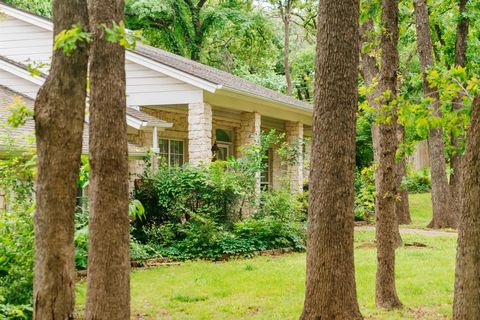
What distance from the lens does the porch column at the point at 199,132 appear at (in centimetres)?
1593

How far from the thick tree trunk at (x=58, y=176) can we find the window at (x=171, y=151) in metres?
12.9

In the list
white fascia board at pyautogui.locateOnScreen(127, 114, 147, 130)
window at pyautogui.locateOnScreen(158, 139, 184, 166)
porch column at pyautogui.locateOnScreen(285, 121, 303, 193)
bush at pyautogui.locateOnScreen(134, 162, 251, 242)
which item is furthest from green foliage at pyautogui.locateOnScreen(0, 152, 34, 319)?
porch column at pyautogui.locateOnScreen(285, 121, 303, 193)

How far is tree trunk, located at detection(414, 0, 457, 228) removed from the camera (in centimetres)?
1831

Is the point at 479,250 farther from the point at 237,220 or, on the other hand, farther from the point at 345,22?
the point at 237,220

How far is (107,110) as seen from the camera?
208 inches

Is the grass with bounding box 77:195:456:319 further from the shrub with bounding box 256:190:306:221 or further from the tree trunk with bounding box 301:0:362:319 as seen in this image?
the shrub with bounding box 256:190:306:221

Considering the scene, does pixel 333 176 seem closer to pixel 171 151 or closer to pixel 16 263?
pixel 16 263

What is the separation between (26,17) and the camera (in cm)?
1703

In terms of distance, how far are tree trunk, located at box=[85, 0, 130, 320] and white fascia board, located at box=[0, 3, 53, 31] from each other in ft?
40.4

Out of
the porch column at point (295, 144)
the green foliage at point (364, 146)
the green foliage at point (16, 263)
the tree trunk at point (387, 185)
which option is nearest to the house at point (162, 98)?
the porch column at point (295, 144)

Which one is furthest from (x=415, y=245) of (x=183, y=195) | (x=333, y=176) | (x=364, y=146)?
(x=364, y=146)

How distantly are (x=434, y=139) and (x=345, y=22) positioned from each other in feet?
44.9

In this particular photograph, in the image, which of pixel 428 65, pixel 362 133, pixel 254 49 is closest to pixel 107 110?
pixel 428 65

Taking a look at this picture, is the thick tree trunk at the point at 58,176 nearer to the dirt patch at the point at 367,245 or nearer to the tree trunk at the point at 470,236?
the tree trunk at the point at 470,236
